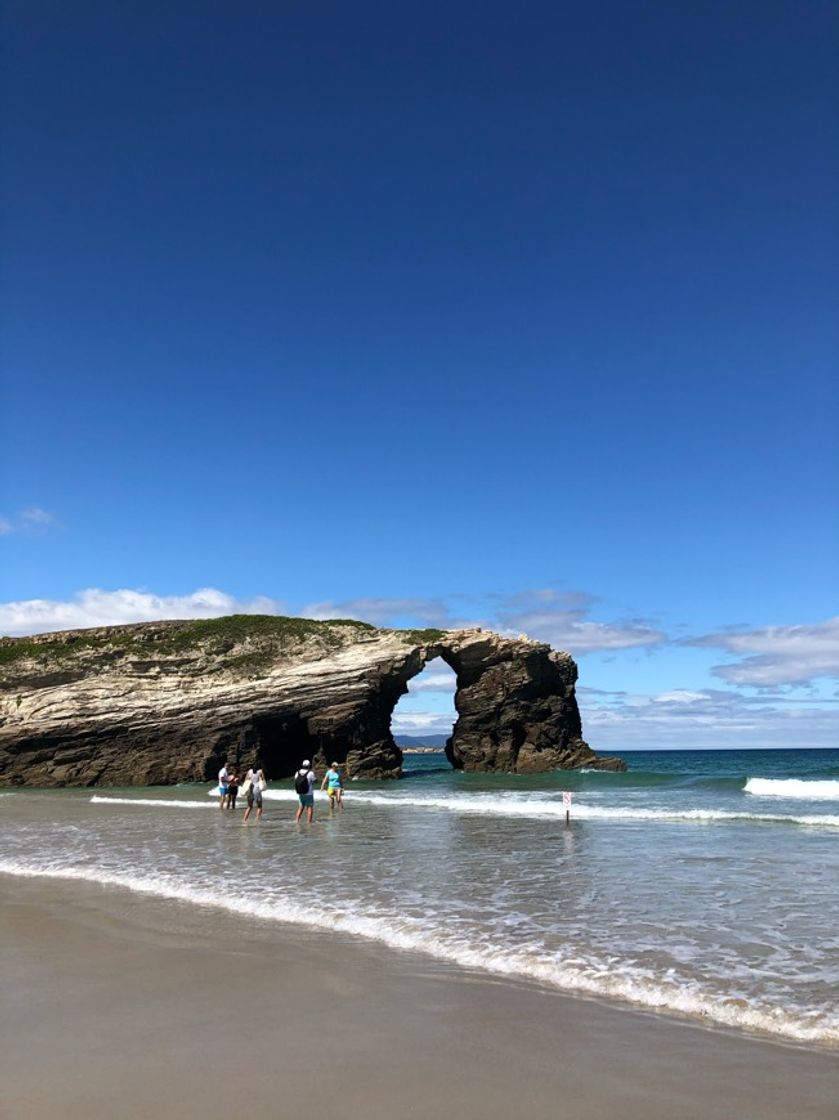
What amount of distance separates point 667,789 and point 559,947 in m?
29.9

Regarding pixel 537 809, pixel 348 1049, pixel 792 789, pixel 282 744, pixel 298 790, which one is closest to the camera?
pixel 348 1049

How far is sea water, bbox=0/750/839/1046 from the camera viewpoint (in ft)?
24.7

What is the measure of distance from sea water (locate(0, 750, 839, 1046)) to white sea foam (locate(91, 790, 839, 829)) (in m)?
0.16

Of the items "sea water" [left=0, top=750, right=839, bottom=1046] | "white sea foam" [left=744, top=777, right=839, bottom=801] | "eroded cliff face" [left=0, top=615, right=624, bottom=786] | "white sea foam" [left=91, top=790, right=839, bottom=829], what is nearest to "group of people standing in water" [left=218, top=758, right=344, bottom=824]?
"sea water" [left=0, top=750, right=839, bottom=1046]

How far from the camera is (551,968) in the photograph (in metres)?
7.75

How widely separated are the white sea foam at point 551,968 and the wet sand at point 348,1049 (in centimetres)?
31

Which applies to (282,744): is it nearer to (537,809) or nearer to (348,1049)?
(537,809)

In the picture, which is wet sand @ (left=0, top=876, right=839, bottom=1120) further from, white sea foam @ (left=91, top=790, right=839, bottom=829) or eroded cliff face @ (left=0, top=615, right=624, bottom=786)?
eroded cliff face @ (left=0, top=615, right=624, bottom=786)

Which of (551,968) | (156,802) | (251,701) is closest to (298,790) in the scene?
(156,802)

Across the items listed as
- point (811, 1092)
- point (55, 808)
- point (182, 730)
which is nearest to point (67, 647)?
point (182, 730)

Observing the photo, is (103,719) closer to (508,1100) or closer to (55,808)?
Result: (55,808)

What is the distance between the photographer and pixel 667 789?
36.0 metres

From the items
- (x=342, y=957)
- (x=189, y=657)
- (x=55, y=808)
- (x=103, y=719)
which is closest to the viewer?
(x=342, y=957)

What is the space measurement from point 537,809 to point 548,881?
13.9 metres
